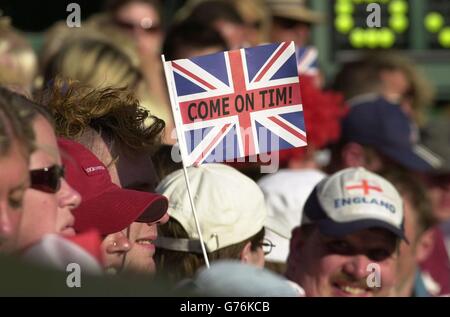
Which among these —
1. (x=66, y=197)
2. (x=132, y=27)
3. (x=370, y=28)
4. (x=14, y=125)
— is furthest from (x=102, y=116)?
(x=370, y=28)

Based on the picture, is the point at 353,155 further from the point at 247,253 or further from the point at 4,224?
the point at 4,224

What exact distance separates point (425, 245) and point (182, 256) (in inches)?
88.9

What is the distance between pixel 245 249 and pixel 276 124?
1.16 feet

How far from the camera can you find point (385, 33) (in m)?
8.52

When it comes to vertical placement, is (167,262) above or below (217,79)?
below

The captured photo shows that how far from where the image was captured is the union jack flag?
11.4ft

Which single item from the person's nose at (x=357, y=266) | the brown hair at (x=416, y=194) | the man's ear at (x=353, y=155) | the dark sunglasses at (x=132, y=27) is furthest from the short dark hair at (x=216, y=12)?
the person's nose at (x=357, y=266)

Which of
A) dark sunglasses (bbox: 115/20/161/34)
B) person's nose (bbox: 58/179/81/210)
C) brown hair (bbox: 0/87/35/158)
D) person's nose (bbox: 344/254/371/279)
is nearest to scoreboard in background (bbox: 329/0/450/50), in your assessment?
dark sunglasses (bbox: 115/20/161/34)

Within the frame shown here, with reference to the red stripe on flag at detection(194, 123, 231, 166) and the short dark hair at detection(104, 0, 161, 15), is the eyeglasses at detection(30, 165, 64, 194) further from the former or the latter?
the short dark hair at detection(104, 0, 161, 15)

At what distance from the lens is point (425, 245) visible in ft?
18.7

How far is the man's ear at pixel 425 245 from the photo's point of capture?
216 inches

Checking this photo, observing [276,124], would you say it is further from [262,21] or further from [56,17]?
[56,17]

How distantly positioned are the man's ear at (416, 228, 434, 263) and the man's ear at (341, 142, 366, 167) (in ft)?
1.50

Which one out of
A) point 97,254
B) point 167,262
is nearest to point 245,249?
point 167,262
